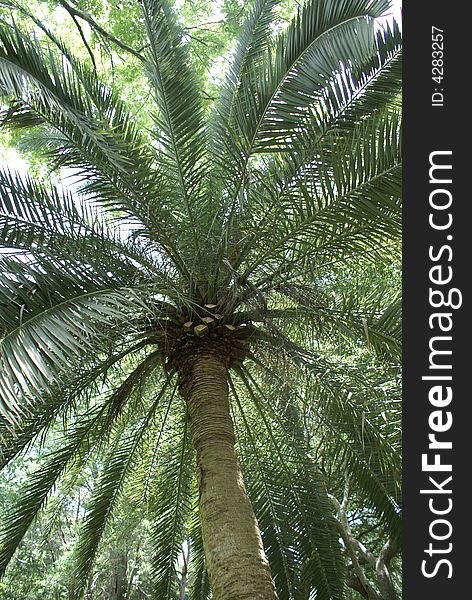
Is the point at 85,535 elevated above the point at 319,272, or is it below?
below

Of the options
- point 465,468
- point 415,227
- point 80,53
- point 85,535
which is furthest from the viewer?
point 80,53

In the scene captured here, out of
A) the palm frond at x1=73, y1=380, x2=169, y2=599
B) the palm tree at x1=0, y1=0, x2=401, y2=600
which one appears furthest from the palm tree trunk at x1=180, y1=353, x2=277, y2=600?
the palm frond at x1=73, y1=380, x2=169, y2=599

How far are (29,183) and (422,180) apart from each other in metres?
3.60

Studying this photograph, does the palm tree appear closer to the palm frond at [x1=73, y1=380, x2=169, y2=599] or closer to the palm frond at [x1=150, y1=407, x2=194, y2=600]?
the palm frond at [x1=73, y1=380, x2=169, y2=599]

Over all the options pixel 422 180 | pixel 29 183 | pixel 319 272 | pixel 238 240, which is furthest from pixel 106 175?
pixel 422 180

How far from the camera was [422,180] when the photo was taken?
11.1 feet

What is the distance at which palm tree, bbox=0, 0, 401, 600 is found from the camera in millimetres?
4789

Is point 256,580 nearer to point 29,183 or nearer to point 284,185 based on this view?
point 284,185

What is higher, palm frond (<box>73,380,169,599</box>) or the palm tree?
the palm tree

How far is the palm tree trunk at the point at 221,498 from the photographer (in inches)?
162

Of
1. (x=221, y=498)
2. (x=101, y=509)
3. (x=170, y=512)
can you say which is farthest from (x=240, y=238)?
(x=101, y=509)

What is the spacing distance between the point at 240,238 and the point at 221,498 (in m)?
2.21

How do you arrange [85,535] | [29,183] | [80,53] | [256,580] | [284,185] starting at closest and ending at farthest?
1. [256,580]
2. [284,185]
3. [29,183]
4. [85,535]
5. [80,53]

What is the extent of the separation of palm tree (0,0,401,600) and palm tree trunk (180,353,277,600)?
0.06ft
